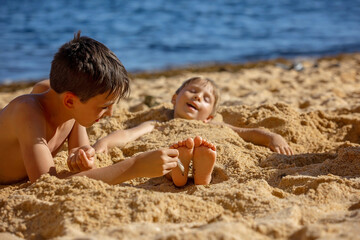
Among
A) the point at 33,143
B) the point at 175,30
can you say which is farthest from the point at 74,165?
the point at 175,30

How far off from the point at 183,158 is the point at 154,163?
37 cm

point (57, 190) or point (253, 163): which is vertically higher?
point (57, 190)

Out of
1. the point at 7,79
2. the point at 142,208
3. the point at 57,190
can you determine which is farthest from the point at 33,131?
the point at 7,79

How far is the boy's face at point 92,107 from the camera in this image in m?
2.32

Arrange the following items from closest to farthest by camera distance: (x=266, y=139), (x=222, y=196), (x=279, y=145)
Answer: (x=222, y=196) → (x=279, y=145) → (x=266, y=139)

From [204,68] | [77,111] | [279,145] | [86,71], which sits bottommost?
[204,68]

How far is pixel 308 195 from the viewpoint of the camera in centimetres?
212

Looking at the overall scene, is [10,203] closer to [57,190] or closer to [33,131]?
[57,190]

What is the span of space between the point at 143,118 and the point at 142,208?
232 centimetres

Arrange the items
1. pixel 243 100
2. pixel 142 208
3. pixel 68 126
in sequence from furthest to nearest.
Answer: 1. pixel 243 100
2. pixel 68 126
3. pixel 142 208

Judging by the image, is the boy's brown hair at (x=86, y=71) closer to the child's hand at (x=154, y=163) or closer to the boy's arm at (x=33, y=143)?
the boy's arm at (x=33, y=143)

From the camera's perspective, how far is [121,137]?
11.1 ft

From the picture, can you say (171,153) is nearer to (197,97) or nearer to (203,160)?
(203,160)

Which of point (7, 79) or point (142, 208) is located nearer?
point (142, 208)
